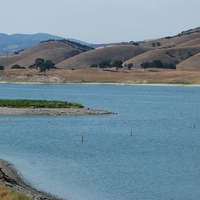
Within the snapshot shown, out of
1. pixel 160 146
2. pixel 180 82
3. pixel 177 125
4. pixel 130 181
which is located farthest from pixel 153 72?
pixel 130 181

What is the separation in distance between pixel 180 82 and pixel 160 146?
129485 millimetres

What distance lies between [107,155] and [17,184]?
14.4 metres

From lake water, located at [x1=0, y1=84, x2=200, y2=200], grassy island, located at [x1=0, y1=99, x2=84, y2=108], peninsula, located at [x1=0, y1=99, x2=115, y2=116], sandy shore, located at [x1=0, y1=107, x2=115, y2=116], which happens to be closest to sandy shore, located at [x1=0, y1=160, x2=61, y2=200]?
lake water, located at [x1=0, y1=84, x2=200, y2=200]

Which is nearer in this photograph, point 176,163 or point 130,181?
point 130,181

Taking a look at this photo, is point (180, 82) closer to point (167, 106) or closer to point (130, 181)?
point (167, 106)

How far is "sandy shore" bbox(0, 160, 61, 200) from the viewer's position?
95.3 feet

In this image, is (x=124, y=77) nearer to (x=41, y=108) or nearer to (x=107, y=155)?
(x=41, y=108)

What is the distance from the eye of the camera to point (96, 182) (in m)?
34.7

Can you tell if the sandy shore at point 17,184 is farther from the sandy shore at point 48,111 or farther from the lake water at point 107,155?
the sandy shore at point 48,111

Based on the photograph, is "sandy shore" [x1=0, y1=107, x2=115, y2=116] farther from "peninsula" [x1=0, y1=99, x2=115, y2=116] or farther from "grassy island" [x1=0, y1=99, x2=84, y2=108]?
"grassy island" [x1=0, y1=99, x2=84, y2=108]

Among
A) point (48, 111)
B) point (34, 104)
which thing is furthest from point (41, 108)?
point (48, 111)

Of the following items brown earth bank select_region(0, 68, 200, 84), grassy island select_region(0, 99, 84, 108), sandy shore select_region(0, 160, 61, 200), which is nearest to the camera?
sandy shore select_region(0, 160, 61, 200)

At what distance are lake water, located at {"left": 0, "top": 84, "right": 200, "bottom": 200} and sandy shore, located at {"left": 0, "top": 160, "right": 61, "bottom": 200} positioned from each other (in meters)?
0.86

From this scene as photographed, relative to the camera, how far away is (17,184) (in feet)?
104
